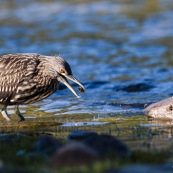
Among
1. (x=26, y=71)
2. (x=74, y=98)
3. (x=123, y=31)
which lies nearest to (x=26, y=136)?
(x=26, y=71)

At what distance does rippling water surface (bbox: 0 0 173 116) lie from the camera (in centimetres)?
2025

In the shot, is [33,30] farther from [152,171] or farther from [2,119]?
[152,171]

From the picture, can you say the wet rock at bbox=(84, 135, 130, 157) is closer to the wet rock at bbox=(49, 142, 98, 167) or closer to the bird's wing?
the wet rock at bbox=(49, 142, 98, 167)

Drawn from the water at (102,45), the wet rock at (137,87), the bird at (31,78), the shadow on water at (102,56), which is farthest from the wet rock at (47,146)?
the wet rock at (137,87)

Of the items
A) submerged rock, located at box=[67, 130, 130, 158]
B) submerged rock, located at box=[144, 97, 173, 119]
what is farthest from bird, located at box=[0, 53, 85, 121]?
submerged rock, located at box=[67, 130, 130, 158]

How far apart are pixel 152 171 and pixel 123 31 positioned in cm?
3099

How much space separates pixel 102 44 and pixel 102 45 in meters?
0.26

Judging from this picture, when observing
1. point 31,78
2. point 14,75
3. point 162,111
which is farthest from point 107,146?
point 14,75

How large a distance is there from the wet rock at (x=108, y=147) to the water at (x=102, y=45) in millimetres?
5971

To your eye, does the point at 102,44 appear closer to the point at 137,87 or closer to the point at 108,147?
the point at 137,87

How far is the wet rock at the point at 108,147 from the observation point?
10.4 meters

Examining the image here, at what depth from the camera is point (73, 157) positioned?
9.25 metres

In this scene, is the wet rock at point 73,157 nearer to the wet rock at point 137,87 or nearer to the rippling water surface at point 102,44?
the rippling water surface at point 102,44

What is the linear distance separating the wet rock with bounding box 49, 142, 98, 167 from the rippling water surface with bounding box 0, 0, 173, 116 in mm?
7445
